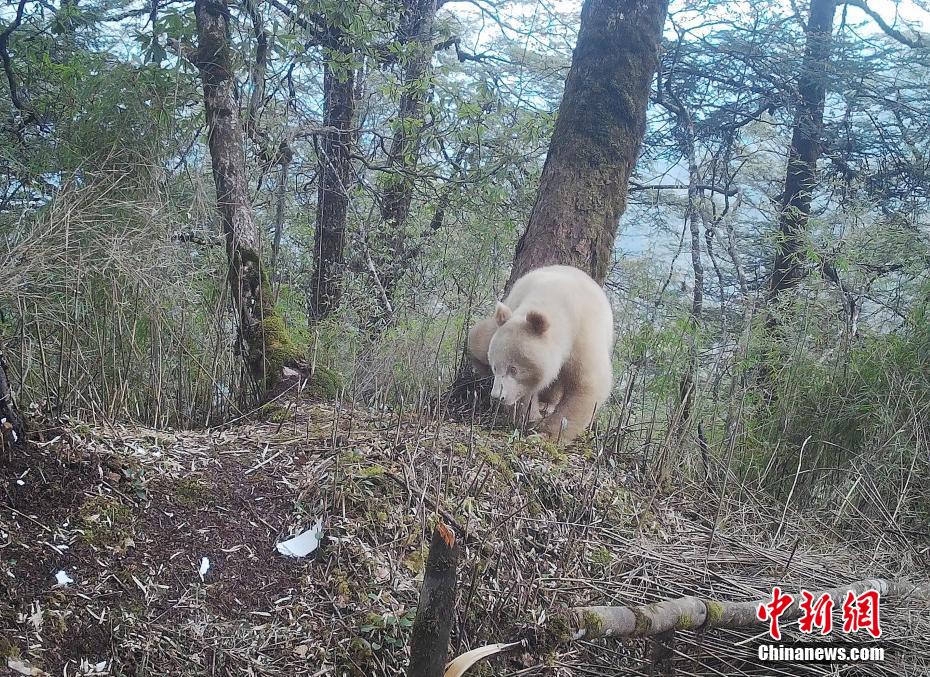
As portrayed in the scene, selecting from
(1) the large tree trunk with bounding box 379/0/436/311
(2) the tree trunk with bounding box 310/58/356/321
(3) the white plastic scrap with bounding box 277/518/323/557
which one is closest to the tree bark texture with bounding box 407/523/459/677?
(3) the white plastic scrap with bounding box 277/518/323/557

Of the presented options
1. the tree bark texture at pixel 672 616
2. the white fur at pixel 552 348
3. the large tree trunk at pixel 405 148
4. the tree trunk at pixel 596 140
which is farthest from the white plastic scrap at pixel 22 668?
the large tree trunk at pixel 405 148

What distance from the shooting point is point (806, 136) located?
9.08m

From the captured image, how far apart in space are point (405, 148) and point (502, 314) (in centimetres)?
365

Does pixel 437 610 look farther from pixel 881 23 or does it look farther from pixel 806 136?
pixel 881 23

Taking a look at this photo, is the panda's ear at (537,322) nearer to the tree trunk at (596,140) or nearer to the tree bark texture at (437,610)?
the tree trunk at (596,140)

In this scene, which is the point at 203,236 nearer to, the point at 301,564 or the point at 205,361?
the point at 205,361

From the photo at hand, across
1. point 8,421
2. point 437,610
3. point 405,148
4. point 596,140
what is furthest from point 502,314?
point 405,148

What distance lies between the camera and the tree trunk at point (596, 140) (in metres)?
5.64

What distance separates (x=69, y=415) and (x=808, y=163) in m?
9.33

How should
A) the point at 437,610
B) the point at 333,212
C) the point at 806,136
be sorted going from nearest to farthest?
the point at 437,610 → the point at 806,136 → the point at 333,212

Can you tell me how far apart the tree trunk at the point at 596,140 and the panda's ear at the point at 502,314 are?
0.97m

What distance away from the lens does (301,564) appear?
2.77 m

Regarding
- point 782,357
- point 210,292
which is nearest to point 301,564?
point 210,292

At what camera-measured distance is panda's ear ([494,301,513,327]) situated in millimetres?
4773
